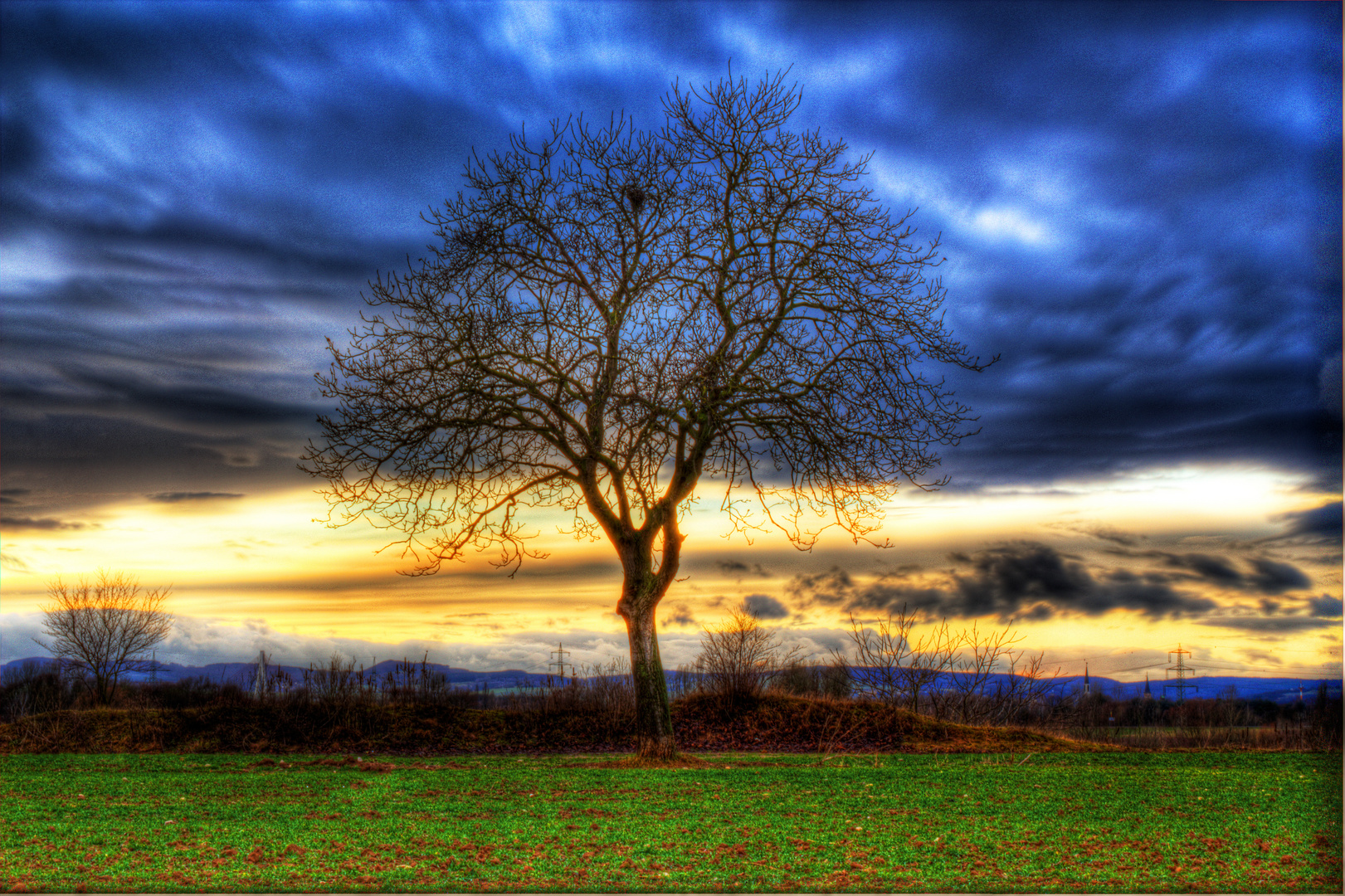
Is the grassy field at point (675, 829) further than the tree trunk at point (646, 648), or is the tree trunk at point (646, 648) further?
the tree trunk at point (646, 648)

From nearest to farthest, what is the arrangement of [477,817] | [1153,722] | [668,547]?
[477,817] < [668,547] < [1153,722]

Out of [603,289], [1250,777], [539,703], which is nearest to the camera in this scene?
[1250,777]

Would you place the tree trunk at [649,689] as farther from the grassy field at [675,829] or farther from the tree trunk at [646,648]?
the grassy field at [675,829]

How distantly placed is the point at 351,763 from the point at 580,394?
6.91m

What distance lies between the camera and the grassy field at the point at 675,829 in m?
6.37

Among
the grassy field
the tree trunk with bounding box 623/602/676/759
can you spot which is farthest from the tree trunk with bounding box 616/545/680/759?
the grassy field

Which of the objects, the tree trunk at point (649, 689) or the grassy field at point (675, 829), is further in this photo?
the tree trunk at point (649, 689)

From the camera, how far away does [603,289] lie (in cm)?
1540

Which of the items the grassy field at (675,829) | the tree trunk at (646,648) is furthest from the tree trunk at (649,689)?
the grassy field at (675,829)

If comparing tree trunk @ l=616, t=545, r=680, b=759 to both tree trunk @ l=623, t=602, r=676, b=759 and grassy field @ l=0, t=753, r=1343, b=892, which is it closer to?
tree trunk @ l=623, t=602, r=676, b=759

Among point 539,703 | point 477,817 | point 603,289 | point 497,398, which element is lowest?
point 539,703

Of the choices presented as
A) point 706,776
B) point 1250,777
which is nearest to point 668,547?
point 706,776

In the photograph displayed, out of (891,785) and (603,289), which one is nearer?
(891,785)

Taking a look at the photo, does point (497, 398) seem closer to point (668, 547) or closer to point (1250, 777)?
point (668, 547)
